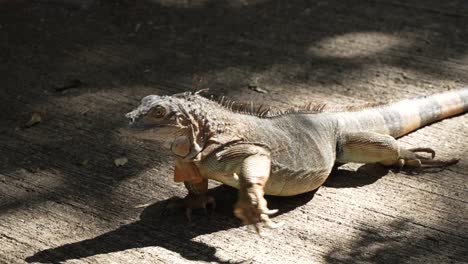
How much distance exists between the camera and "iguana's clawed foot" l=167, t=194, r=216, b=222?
3.76 m

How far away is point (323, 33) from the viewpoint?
5.93 meters

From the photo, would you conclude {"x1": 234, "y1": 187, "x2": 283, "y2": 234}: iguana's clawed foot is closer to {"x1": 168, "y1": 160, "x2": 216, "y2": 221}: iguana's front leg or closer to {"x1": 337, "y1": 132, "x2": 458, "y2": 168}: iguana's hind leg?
{"x1": 168, "y1": 160, "x2": 216, "y2": 221}: iguana's front leg

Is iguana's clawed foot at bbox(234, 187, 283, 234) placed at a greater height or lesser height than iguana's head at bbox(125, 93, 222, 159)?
lesser

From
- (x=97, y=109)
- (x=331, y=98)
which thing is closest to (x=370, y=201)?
(x=331, y=98)

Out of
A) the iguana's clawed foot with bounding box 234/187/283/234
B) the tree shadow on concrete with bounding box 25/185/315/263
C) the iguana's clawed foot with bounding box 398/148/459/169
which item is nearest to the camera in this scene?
the iguana's clawed foot with bounding box 234/187/283/234

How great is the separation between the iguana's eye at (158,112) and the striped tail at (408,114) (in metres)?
1.18

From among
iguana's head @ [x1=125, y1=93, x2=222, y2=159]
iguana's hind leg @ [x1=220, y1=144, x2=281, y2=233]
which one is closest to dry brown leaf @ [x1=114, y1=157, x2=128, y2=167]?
iguana's head @ [x1=125, y1=93, x2=222, y2=159]

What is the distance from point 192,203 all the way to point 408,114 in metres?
1.49

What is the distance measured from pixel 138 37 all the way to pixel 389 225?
3075mm

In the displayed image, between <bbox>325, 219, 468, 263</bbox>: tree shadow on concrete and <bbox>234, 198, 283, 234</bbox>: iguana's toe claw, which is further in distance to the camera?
<bbox>325, 219, 468, 263</bbox>: tree shadow on concrete

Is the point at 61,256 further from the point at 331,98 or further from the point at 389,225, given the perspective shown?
the point at 331,98

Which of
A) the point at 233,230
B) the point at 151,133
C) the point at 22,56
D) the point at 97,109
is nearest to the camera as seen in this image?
the point at 151,133

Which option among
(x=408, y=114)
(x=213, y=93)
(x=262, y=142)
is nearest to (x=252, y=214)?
(x=262, y=142)

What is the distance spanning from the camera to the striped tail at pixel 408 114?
4.16m
